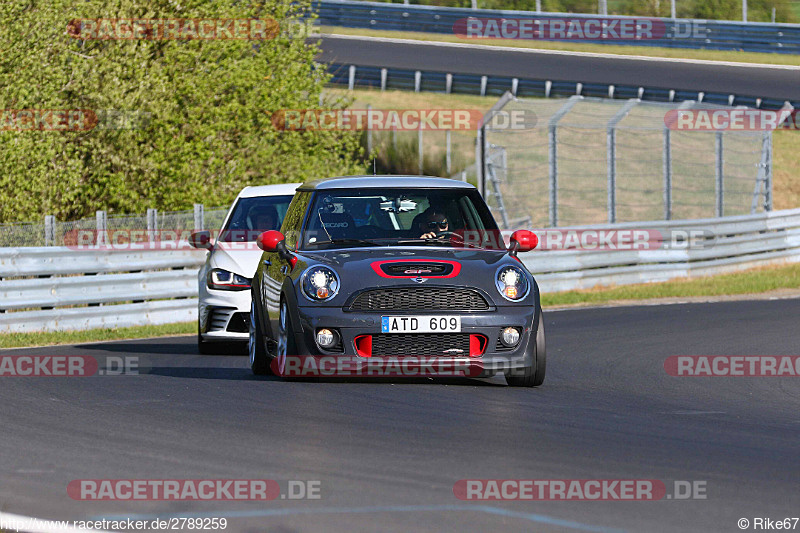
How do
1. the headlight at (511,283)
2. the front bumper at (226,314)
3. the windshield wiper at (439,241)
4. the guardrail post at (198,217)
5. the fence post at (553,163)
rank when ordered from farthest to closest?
the fence post at (553,163) → the guardrail post at (198,217) → the front bumper at (226,314) → the windshield wiper at (439,241) → the headlight at (511,283)

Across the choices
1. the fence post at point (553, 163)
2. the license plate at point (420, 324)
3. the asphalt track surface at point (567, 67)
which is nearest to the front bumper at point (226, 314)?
the license plate at point (420, 324)

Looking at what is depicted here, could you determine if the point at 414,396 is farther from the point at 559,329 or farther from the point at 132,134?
the point at 132,134

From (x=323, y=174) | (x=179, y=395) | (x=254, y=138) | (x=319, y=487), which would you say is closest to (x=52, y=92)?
(x=254, y=138)

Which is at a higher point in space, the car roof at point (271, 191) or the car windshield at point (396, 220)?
the car windshield at point (396, 220)

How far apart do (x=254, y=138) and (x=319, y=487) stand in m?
22.2

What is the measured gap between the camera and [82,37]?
982 inches

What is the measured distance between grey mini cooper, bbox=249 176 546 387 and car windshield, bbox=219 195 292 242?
3449 mm

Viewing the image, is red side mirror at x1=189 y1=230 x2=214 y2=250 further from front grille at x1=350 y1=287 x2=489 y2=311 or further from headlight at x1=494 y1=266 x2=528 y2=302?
headlight at x1=494 y1=266 x2=528 y2=302

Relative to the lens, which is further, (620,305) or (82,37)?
(82,37)

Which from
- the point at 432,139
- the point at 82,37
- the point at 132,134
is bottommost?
the point at 432,139

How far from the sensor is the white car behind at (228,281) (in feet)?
44.8

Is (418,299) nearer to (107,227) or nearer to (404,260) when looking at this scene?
(404,260)

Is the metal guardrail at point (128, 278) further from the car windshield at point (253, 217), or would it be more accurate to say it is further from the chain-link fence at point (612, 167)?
the car windshield at point (253, 217)

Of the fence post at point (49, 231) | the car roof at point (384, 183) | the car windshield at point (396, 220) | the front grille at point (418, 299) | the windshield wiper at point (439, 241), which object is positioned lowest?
the fence post at point (49, 231)
